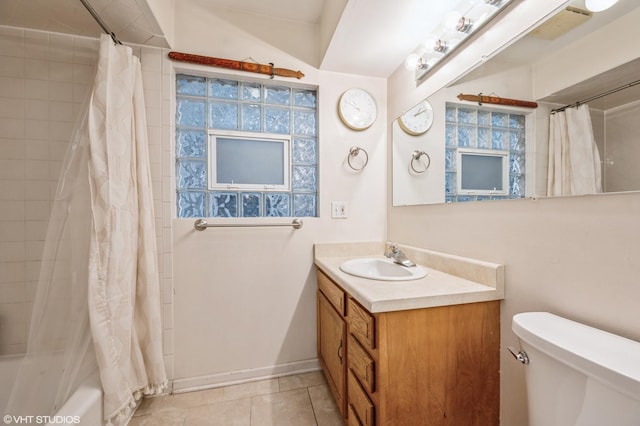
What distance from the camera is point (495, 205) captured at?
107 cm

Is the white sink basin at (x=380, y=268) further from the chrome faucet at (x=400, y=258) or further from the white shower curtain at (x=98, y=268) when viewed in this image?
the white shower curtain at (x=98, y=268)

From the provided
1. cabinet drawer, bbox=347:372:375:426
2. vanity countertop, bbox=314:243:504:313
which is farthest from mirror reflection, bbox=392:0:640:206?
cabinet drawer, bbox=347:372:375:426

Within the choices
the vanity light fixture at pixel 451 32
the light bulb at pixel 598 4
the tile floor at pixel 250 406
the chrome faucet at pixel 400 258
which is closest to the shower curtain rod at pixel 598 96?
the light bulb at pixel 598 4

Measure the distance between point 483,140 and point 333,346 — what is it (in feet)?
4.17

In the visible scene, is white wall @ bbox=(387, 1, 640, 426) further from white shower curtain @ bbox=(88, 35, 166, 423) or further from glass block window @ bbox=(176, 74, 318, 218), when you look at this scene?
white shower curtain @ bbox=(88, 35, 166, 423)

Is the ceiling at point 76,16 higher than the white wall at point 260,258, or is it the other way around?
the ceiling at point 76,16

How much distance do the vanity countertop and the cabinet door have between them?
26 centimetres

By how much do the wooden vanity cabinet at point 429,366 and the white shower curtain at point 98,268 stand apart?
111 centimetres

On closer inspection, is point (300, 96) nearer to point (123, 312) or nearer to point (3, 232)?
point (123, 312)

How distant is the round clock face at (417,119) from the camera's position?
1446 mm

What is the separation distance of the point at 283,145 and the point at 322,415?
1659 mm

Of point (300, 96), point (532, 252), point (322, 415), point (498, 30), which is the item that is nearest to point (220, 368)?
point (322, 415)

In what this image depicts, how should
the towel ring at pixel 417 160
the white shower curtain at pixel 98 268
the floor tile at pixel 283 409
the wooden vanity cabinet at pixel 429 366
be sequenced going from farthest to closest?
the towel ring at pixel 417 160
the floor tile at pixel 283 409
the white shower curtain at pixel 98 268
the wooden vanity cabinet at pixel 429 366

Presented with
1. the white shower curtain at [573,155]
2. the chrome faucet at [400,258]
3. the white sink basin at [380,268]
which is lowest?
the white sink basin at [380,268]
